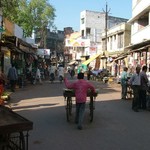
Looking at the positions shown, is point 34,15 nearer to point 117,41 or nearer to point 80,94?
point 117,41

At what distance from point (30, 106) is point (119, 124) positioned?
224 inches

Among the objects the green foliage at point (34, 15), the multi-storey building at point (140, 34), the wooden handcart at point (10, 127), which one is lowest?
the wooden handcart at point (10, 127)

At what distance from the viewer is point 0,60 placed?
25.5 metres

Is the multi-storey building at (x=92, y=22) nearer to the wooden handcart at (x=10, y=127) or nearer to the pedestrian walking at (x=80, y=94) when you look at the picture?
the pedestrian walking at (x=80, y=94)

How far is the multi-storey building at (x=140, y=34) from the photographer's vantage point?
29.9m

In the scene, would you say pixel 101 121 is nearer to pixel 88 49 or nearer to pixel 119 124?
pixel 119 124

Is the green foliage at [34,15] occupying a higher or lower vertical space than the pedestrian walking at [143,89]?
higher

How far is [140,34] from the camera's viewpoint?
114ft

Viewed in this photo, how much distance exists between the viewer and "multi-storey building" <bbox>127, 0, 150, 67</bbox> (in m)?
29.9

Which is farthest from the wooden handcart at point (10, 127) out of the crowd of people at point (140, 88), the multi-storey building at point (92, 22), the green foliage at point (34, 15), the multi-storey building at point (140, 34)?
the multi-storey building at point (92, 22)

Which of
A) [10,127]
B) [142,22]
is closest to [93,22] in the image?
[142,22]

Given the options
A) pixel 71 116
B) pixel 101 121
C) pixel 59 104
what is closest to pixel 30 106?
pixel 59 104

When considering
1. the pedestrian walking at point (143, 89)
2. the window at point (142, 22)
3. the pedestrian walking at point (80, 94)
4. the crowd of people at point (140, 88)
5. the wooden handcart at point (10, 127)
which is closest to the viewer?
the wooden handcart at point (10, 127)

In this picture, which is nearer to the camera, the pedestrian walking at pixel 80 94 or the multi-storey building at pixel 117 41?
the pedestrian walking at pixel 80 94
